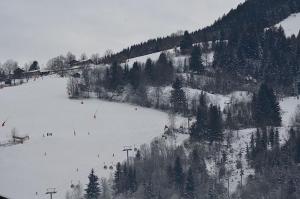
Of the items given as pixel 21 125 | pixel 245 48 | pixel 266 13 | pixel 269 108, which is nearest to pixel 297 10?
pixel 266 13

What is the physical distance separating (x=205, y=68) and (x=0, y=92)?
31024mm

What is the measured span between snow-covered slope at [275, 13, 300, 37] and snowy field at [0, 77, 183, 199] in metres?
46.0

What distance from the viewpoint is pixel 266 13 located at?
5472 inches

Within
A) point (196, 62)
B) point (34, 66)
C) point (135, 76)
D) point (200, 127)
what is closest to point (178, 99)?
point (135, 76)

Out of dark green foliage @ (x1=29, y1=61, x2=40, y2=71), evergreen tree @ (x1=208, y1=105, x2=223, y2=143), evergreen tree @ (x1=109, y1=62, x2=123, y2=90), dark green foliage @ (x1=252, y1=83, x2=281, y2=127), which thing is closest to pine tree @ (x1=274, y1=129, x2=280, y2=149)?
dark green foliage @ (x1=252, y1=83, x2=281, y2=127)

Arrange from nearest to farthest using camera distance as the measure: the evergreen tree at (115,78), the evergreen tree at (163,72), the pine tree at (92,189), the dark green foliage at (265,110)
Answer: the pine tree at (92,189) < the dark green foliage at (265,110) < the evergreen tree at (115,78) < the evergreen tree at (163,72)

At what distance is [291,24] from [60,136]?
67351mm

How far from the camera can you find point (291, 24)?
442ft

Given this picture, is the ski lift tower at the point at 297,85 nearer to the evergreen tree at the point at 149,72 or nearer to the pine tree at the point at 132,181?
the evergreen tree at the point at 149,72

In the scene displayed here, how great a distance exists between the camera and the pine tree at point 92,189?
63719 millimetres

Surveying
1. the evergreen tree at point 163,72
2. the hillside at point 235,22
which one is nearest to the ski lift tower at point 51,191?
the evergreen tree at point 163,72

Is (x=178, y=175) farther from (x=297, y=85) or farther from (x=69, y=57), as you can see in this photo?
(x=69, y=57)

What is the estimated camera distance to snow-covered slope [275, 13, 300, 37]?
128812 millimetres

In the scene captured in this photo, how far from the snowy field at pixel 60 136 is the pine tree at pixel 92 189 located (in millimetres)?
2214
